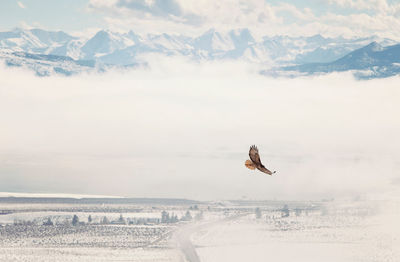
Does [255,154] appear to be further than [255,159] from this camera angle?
No

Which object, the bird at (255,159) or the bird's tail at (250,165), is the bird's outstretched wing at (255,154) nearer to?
the bird at (255,159)

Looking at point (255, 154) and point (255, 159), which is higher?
point (255, 154)

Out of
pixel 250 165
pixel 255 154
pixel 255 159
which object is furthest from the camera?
pixel 250 165

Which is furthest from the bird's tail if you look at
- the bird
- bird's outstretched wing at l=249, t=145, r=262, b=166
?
bird's outstretched wing at l=249, t=145, r=262, b=166

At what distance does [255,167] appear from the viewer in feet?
181

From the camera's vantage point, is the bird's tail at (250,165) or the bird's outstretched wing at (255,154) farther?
the bird's tail at (250,165)

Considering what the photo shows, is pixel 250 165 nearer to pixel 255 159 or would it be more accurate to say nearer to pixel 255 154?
pixel 255 159

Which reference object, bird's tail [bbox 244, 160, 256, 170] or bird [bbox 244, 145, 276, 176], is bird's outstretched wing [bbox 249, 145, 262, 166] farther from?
bird's tail [bbox 244, 160, 256, 170]

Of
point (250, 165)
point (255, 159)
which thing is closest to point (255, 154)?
point (255, 159)

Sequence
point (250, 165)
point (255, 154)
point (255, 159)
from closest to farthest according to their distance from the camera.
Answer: point (255, 154)
point (255, 159)
point (250, 165)

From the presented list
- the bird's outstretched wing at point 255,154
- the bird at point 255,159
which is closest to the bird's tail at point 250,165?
the bird at point 255,159

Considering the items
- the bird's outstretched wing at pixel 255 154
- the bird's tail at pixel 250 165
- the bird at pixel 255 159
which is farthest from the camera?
the bird's tail at pixel 250 165

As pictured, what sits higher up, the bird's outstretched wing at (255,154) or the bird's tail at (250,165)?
the bird's outstretched wing at (255,154)

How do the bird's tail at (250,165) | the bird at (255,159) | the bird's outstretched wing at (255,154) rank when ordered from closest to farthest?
1. the bird at (255,159)
2. the bird's outstretched wing at (255,154)
3. the bird's tail at (250,165)
